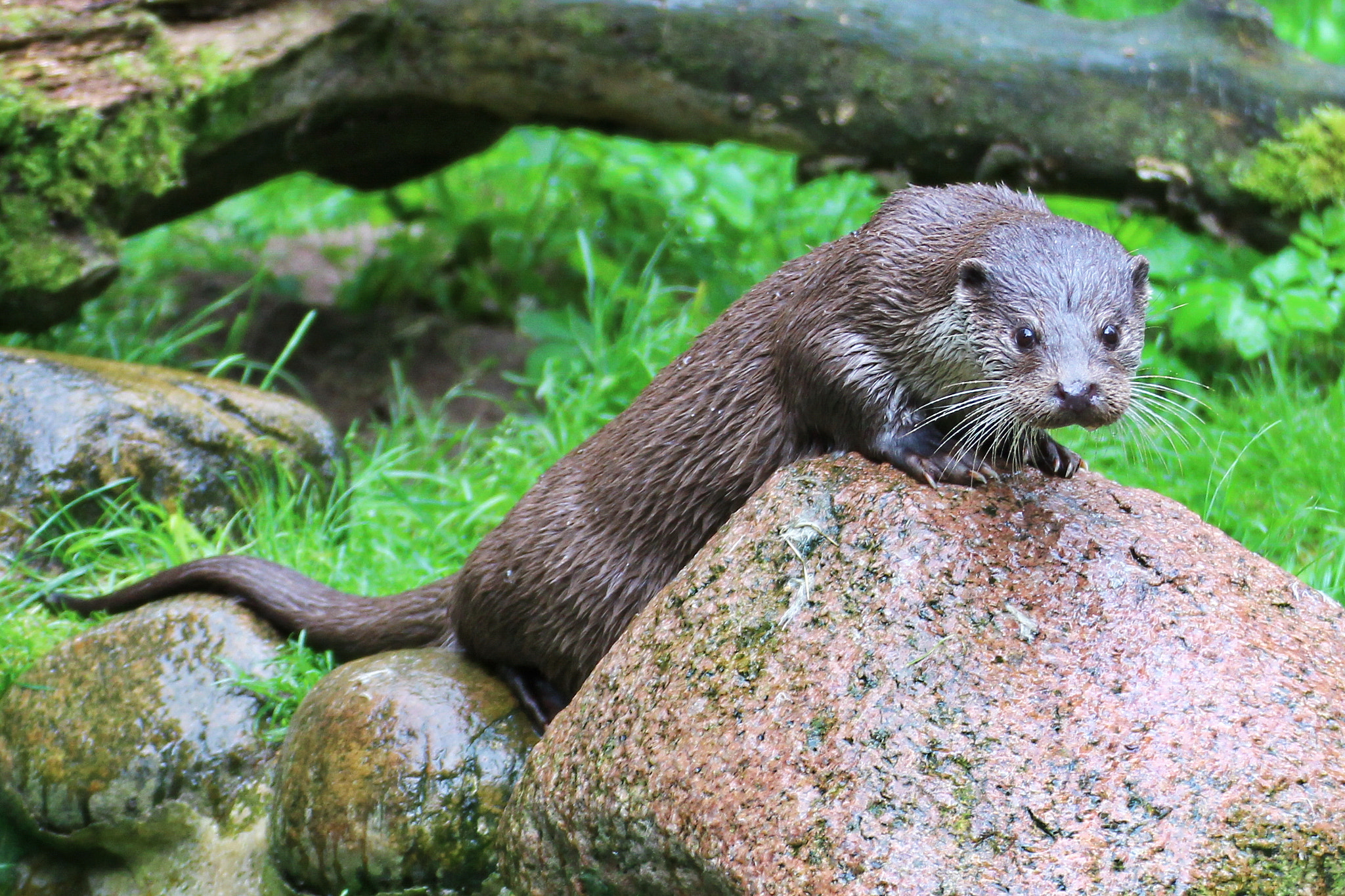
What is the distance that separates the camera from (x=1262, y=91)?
4.12 meters

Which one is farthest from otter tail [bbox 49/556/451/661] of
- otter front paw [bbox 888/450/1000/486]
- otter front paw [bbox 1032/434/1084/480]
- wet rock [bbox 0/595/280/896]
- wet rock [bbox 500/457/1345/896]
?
otter front paw [bbox 1032/434/1084/480]

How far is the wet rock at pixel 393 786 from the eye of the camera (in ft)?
8.41

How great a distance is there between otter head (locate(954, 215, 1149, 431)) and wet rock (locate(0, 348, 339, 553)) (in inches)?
89.7

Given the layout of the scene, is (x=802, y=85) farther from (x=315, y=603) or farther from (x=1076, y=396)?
(x=1076, y=396)

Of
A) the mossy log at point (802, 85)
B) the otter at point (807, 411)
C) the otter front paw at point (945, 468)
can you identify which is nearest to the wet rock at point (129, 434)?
the mossy log at point (802, 85)

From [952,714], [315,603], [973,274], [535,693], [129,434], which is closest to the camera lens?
[952,714]

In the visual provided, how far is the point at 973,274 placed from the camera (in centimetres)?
220

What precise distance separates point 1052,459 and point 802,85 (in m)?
2.23

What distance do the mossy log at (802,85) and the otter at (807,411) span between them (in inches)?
66.5

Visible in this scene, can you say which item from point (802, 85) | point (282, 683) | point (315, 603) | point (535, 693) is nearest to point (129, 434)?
point (315, 603)

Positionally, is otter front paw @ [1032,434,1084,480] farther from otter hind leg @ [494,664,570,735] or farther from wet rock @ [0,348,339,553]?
wet rock @ [0,348,339,553]

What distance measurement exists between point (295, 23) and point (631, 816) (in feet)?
9.95

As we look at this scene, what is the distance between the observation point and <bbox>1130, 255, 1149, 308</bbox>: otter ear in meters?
2.25

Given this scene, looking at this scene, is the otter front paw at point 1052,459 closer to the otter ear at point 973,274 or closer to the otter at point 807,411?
the otter at point 807,411
